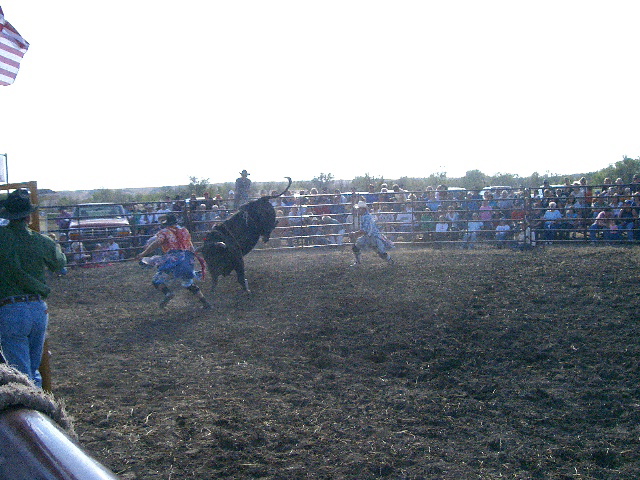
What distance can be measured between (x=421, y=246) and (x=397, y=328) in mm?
8634

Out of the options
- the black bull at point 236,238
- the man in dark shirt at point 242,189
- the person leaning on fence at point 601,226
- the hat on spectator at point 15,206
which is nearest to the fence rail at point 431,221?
the person leaning on fence at point 601,226

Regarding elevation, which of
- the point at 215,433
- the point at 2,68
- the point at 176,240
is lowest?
the point at 215,433

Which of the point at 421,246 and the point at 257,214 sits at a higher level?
the point at 257,214

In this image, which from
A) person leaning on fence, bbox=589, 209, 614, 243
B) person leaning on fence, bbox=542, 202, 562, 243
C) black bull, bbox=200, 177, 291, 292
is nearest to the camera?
black bull, bbox=200, 177, 291, 292

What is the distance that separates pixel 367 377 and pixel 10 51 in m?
4.95

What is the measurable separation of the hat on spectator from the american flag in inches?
80.2

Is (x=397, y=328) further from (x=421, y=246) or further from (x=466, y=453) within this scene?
(x=421, y=246)

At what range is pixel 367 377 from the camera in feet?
19.5

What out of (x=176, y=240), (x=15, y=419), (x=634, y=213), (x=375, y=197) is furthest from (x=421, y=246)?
(x=15, y=419)

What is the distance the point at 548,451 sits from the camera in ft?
14.0

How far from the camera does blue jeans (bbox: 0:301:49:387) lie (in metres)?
4.46

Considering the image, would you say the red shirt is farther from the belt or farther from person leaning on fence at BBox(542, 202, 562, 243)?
person leaning on fence at BBox(542, 202, 562, 243)

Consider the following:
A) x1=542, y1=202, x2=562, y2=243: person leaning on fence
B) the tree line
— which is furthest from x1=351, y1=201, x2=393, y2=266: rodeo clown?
the tree line

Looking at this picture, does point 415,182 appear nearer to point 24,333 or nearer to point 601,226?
point 601,226
